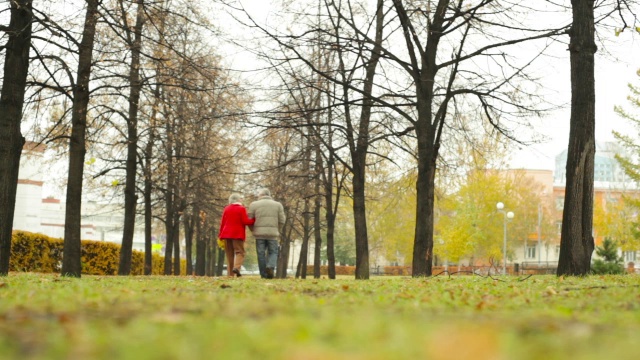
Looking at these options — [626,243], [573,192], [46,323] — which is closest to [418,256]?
[573,192]

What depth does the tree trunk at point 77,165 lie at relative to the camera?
16172 mm

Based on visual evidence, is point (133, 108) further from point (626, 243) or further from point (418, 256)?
point (626, 243)

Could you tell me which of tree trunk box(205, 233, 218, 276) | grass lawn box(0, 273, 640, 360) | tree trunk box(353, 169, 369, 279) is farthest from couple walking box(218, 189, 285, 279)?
tree trunk box(205, 233, 218, 276)

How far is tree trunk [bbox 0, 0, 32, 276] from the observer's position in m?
14.0

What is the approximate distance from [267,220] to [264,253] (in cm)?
71

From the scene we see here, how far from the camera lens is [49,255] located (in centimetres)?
2680

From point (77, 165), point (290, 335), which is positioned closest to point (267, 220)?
point (77, 165)

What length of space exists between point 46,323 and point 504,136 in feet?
58.4

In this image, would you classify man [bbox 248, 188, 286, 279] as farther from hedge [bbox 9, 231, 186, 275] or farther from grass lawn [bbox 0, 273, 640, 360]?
grass lawn [bbox 0, 273, 640, 360]

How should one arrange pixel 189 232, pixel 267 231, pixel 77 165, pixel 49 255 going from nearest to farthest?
pixel 77 165, pixel 267 231, pixel 49 255, pixel 189 232

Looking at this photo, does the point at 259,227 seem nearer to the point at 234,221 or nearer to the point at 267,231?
the point at 267,231

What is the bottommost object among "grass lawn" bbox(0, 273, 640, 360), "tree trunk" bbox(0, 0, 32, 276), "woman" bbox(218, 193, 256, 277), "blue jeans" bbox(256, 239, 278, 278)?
"grass lawn" bbox(0, 273, 640, 360)

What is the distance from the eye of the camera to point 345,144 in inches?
1019

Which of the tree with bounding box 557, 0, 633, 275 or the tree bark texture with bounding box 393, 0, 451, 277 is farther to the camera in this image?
the tree bark texture with bounding box 393, 0, 451, 277
